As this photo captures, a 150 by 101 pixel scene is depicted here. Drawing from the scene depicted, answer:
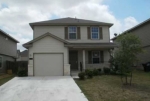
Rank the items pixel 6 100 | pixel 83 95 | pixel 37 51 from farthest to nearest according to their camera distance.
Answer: pixel 37 51, pixel 83 95, pixel 6 100

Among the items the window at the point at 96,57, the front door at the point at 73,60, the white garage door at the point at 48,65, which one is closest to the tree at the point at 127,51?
the white garage door at the point at 48,65

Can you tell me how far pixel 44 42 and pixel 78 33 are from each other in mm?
4828

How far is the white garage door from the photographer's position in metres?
17.4

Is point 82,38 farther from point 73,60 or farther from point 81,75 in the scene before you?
point 81,75

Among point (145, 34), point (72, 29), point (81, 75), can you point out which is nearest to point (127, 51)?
point (81, 75)

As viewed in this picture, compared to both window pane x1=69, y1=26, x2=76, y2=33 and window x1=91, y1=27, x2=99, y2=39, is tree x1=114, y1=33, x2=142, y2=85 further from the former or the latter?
window pane x1=69, y1=26, x2=76, y2=33

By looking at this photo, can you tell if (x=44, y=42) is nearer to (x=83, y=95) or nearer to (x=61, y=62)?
(x=61, y=62)

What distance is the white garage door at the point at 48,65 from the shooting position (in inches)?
687

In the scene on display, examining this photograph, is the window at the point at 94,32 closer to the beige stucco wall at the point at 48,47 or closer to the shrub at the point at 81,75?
the beige stucco wall at the point at 48,47

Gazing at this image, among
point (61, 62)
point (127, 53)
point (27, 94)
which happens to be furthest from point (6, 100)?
point (61, 62)

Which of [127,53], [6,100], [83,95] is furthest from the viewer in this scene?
[127,53]

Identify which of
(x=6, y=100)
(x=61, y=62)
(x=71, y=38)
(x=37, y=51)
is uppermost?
(x=71, y=38)

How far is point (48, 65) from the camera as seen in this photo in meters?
17.5

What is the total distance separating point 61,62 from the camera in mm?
17688
